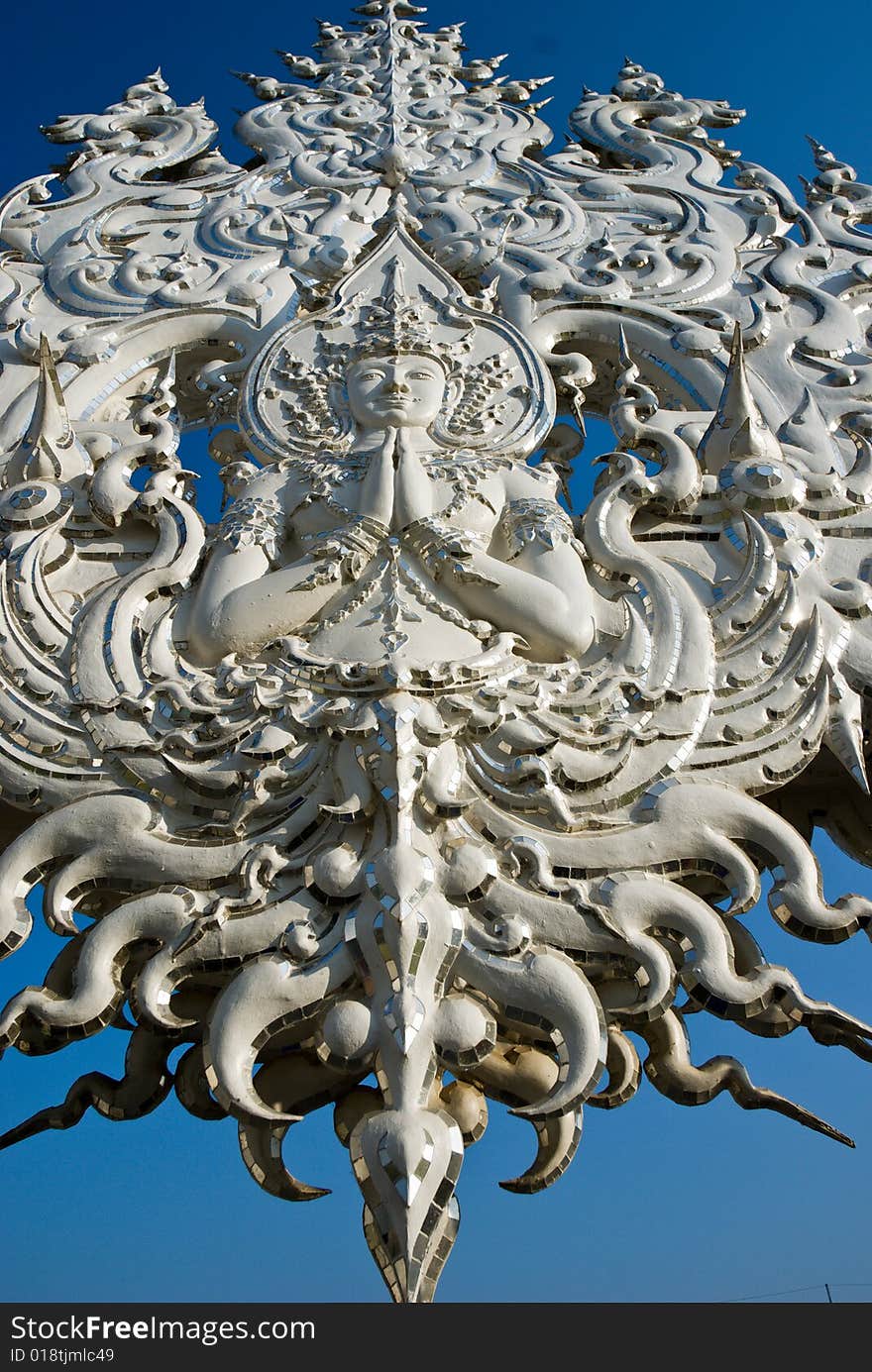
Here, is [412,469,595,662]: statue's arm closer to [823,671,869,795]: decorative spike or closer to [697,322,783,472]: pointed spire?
[697,322,783,472]: pointed spire

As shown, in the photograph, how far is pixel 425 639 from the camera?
12.6 ft

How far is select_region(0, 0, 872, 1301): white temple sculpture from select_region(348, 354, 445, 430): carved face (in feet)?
0.05

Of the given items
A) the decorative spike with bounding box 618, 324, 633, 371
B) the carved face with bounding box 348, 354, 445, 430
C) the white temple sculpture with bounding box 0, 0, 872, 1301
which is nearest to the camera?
the white temple sculpture with bounding box 0, 0, 872, 1301

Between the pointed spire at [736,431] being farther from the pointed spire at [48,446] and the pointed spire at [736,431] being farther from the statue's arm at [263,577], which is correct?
the pointed spire at [48,446]

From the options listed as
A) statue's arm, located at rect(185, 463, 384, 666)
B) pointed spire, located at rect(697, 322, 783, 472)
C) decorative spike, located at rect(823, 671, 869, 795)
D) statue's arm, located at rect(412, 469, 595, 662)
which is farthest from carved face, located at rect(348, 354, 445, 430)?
decorative spike, located at rect(823, 671, 869, 795)

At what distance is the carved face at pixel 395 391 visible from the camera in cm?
454

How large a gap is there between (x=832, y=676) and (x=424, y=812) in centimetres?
122

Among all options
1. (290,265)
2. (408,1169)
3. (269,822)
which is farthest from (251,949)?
(290,265)

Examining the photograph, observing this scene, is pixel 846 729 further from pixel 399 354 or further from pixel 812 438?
pixel 399 354

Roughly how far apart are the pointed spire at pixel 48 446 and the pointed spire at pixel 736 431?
1.94 meters

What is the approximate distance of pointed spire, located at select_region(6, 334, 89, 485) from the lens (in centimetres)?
441

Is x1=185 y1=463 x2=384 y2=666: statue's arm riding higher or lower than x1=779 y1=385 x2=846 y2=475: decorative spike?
lower

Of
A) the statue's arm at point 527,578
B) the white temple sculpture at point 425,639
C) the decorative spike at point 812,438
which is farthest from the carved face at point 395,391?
the decorative spike at point 812,438

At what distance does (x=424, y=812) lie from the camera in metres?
3.47
